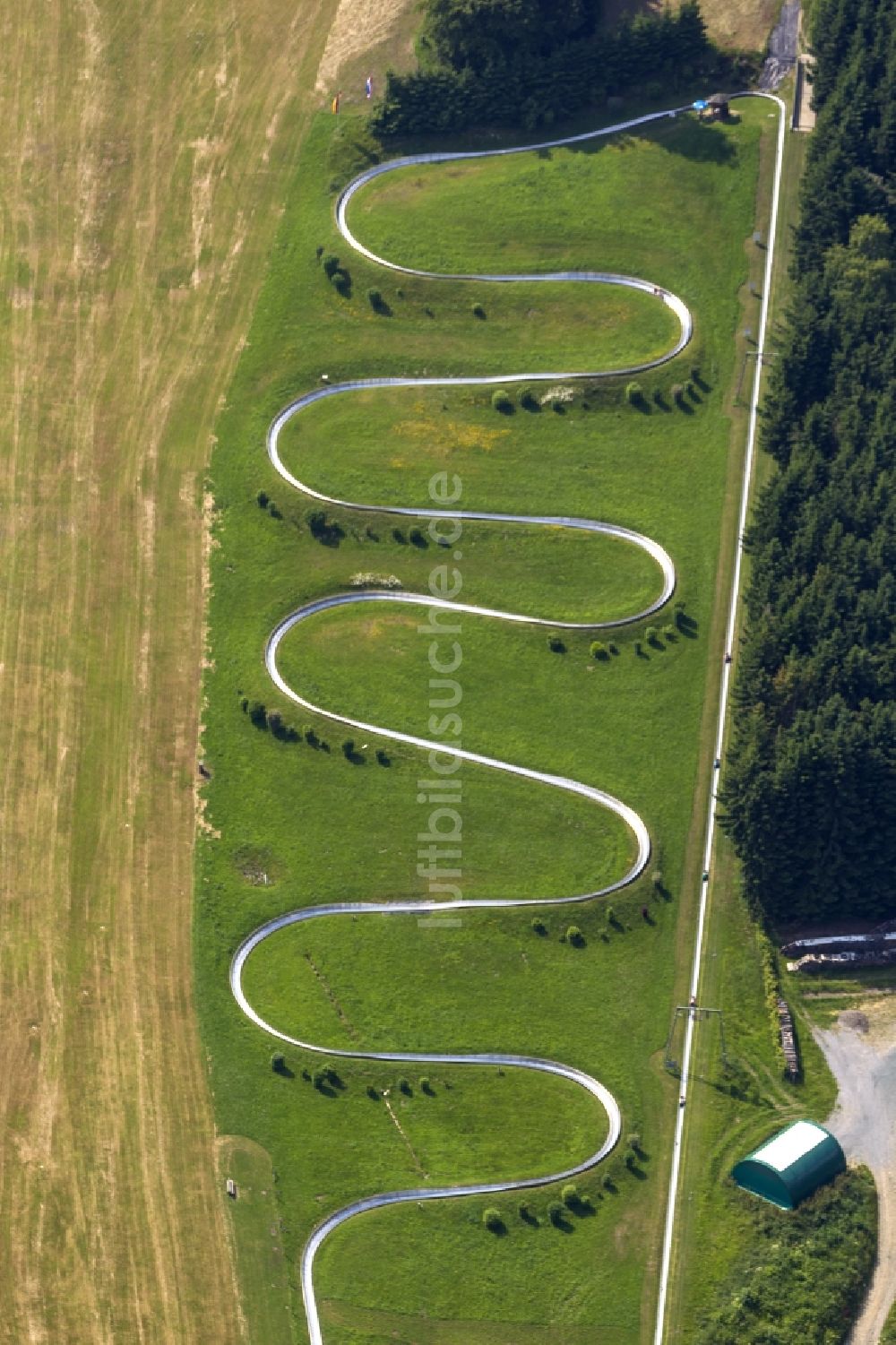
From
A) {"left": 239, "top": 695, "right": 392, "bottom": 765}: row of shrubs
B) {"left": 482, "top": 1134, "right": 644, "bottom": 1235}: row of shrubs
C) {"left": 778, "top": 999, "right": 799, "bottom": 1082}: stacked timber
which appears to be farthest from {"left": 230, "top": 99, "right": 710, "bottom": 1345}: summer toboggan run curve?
{"left": 778, "top": 999, "right": 799, "bottom": 1082}: stacked timber

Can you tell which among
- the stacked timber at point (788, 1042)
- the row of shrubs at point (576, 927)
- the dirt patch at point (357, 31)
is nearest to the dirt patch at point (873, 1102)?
the stacked timber at point (788, 1042)

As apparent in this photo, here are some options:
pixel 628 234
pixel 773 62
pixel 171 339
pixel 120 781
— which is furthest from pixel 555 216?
pixel 120 781

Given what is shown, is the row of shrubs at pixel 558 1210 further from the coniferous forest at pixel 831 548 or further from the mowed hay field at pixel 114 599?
the coniferous forest at pixel 831 548

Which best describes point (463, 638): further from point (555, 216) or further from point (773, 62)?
point (773, 62)

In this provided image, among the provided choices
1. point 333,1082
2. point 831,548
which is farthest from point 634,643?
point 333,1082

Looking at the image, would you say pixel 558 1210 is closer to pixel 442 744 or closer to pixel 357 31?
pixel 442 744
